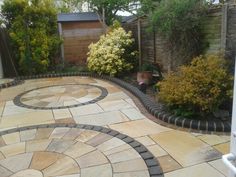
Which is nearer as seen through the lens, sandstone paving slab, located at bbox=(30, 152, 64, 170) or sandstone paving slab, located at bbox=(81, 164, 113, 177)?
sandstone paving slab, located at bbox=(81, 164, 113, 177)

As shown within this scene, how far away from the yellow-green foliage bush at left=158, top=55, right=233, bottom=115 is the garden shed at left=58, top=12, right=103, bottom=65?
6032 mm

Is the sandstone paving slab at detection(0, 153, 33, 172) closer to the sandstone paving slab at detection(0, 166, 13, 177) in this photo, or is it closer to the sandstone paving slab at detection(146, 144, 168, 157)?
the sandstone paving slab at detection(0, 166, 13, 177)

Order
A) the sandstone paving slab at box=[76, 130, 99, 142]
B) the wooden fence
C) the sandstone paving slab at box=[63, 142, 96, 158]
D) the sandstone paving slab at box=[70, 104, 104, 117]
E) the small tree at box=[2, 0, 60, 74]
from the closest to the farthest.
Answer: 1. the sandstone paving slab at box=[63, 142, 96, 158]
2. the sandstone paving slab at box=[76, 130, 99, 142]
3. the sandstone paving slab at box=[70, 104, 104, 117]
4. the small tree at box=[2, 0, 60, 74]
5. the wooden fence

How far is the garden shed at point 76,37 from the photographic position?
946cm

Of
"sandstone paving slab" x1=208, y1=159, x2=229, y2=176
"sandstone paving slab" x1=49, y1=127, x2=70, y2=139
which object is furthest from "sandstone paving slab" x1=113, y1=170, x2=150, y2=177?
"sandstone paving slab" x1=49, y1=127, x2=70, y2=139

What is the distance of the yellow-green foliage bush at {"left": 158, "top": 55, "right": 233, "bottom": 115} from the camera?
3.77 m

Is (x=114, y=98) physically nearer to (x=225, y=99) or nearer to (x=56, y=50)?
(x=225, y=99)

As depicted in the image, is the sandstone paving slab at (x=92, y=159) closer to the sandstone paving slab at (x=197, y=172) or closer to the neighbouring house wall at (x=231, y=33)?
the sandstone paving slab at (x=197, y=172)

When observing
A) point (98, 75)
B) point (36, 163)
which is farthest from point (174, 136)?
point (98, 75)

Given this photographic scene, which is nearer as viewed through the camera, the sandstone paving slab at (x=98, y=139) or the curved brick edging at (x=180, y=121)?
the sandstone paving slab at (x=98, y=139)

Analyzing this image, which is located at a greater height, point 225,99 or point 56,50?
point 56,50

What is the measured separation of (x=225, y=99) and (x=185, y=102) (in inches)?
22.7

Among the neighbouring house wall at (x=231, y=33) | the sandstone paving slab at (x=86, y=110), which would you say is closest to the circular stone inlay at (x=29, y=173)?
the sandstone paving slab at (x=86, y=110)

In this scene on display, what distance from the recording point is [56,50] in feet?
29.6
